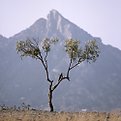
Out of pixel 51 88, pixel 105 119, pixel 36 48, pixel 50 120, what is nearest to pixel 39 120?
pixel 50 120

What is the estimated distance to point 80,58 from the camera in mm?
46750

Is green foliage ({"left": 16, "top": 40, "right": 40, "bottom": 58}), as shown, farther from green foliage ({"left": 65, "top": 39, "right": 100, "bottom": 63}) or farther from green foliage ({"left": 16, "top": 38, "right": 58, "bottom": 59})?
green foliage ({"left": 65, "top": 39, "right": 100, "bottom": 63})

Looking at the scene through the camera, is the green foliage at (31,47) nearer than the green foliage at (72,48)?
No

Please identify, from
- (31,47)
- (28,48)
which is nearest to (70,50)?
(31,47)

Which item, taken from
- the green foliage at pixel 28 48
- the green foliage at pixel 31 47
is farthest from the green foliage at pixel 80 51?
the green foliage at pixel 28 48

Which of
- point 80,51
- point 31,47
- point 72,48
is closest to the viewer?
point 72,48

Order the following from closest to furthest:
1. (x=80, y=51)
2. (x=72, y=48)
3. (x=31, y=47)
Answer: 1. (x=72, y=48)
2. (x=80, y=51)
3. (x=31, y=47)

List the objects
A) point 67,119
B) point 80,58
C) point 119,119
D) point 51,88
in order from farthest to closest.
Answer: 1. point 80,58
2. point 51,88
3. point 67,119
4. point 119,119

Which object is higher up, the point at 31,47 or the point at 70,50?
the point at 31,47

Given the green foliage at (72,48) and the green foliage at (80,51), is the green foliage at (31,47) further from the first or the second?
the green foliage at (80,51)

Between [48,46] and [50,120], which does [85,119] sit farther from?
[48,46]

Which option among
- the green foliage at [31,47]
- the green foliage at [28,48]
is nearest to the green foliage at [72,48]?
the green foliage at [31,47]

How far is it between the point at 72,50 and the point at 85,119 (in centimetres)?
2529

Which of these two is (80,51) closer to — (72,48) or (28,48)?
(72,48)
